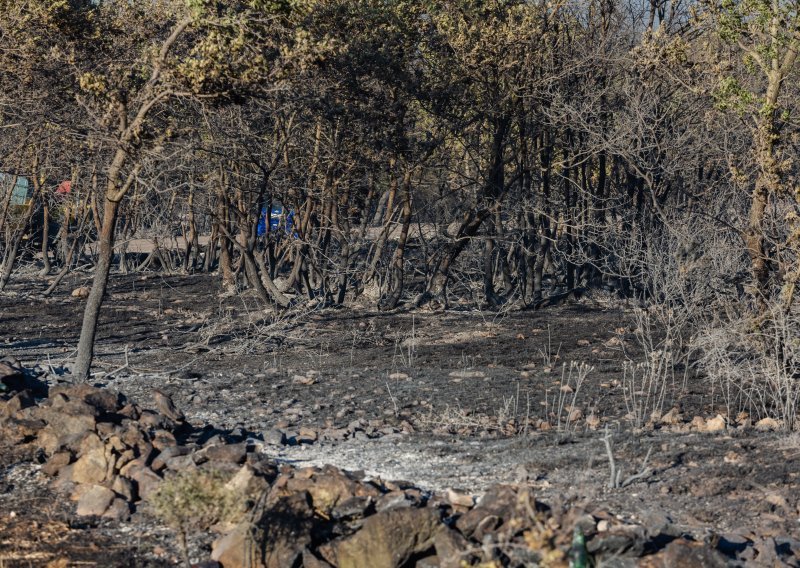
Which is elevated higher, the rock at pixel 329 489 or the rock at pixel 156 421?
the rock at pixel 156 421

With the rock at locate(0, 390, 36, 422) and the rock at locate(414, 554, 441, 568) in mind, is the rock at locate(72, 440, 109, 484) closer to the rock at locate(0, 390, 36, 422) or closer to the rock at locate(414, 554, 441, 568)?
the rock at locate(0, 390, 36, 422)

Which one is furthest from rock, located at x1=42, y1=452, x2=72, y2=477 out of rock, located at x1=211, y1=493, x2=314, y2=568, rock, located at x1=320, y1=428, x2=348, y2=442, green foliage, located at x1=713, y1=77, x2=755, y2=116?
green foliage, located at x1=713, y1=77, x2=755, y2=116

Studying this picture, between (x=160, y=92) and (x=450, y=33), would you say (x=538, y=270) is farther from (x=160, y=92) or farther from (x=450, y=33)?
(x=160, y=92)

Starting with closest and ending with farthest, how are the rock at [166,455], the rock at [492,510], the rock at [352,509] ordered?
the rock at [492,510] → the rock at [352,509] → the rock at [166,455]

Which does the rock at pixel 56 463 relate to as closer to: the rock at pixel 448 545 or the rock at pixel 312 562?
the rock at pixel 312 562

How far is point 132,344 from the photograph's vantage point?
13.1 m

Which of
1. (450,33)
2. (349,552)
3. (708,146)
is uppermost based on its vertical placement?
(450,33)

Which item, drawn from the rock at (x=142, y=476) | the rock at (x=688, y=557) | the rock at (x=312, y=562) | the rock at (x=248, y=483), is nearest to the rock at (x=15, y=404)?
the rock at (x=142, y=476)

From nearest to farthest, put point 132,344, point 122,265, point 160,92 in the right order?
point 160,92, point 132,344, point 122,265

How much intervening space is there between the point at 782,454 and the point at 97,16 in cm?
1059

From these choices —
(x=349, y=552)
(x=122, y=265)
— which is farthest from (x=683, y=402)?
(x=122, y=265)

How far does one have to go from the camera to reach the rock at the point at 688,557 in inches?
189

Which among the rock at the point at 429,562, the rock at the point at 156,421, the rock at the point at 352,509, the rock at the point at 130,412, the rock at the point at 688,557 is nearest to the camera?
the rock at the point at 688,557

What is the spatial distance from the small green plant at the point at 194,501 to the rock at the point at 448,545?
43.8 inches
